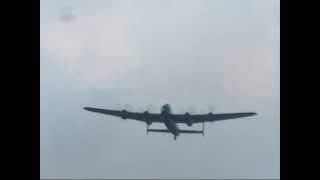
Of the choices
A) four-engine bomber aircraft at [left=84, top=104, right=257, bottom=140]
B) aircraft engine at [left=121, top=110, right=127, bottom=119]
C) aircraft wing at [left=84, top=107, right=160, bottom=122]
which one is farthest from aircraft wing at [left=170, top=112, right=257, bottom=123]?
aircraft engine at [left=121, top=110, right=127, bottom=119]

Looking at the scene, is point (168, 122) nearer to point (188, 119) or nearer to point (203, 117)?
point (188, 119)

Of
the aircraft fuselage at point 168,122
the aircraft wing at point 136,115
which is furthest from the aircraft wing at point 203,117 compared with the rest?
the aircraft wing at point 136,115

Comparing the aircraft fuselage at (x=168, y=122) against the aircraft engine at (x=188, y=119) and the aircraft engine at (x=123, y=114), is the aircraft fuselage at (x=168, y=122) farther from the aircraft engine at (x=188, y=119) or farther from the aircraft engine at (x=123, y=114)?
the aircraft engine at (x=123, y=114)

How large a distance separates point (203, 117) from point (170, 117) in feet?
21.5

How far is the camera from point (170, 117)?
72.7 m

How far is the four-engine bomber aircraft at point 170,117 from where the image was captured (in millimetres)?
72438
